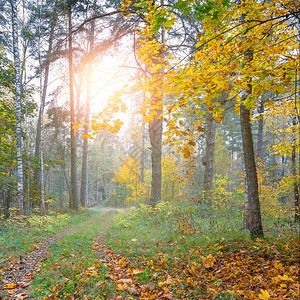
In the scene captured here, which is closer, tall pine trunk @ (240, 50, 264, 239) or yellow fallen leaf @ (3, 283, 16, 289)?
yellow fallen leaf @ (3, 283, 16, 289)

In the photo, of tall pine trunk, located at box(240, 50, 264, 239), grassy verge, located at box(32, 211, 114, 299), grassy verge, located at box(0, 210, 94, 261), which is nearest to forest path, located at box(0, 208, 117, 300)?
grassy verge, located at box(32, 211, 114, 299)

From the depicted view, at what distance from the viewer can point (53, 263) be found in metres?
4.11

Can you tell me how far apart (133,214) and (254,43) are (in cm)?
840

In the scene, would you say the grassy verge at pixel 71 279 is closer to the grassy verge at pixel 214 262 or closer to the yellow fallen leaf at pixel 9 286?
the yellow fallen leaf at pixel 9 286

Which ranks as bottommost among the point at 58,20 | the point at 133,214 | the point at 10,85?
the point at 133,214

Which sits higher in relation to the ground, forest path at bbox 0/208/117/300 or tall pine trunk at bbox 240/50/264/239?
tall pine trunk at bbox 240/50/264/239

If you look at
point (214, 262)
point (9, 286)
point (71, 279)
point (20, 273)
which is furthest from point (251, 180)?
point (20, 273)

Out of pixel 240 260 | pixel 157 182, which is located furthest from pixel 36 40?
pixel 240 260

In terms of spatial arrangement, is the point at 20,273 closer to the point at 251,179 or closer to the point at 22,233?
the point at 22,233

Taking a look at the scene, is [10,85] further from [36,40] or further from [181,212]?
[181,212]

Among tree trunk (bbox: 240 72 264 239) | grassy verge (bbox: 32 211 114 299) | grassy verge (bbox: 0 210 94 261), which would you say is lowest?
grassy verge (bbox: 0 210 94 261)

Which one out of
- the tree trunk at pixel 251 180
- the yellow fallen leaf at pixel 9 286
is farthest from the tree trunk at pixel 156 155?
the yellow fallen leaf at pixel 9 286

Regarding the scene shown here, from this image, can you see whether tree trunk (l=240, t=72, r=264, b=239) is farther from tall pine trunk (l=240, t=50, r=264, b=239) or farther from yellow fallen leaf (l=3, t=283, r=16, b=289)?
yellow fallen leaf (l=3, t=283, r=16, b=289)

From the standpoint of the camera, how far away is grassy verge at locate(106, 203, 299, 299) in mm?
2631
